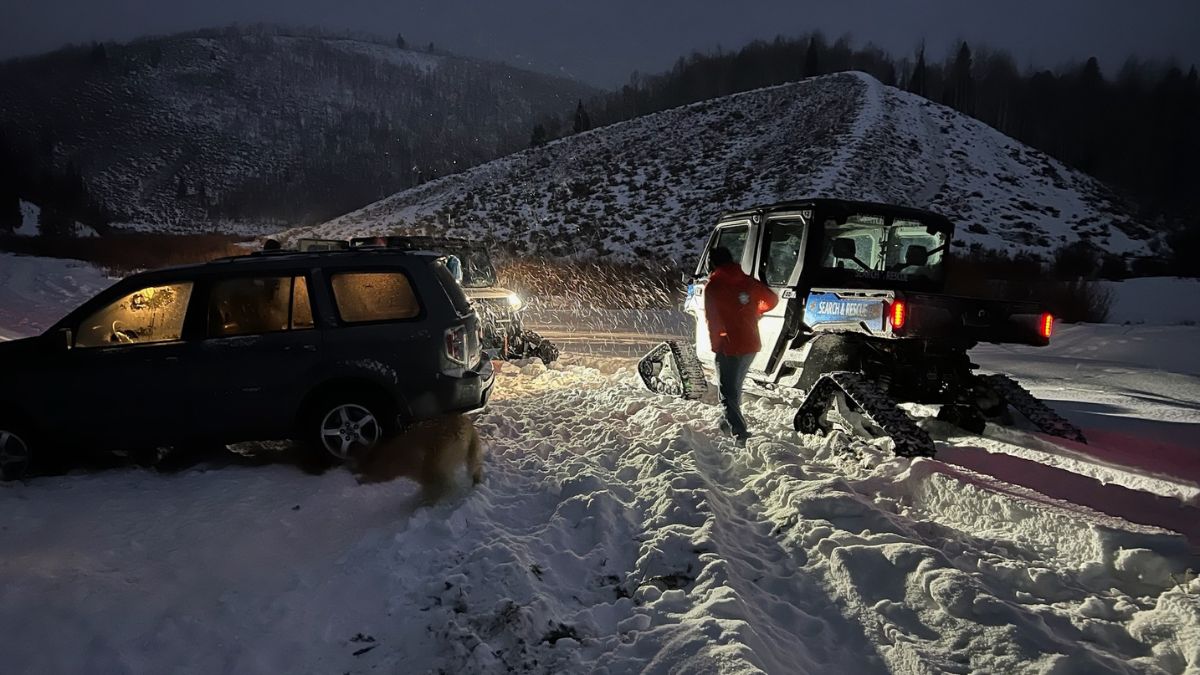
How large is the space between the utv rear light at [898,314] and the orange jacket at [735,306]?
1245mm

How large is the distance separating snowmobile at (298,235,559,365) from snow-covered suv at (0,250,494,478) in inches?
181

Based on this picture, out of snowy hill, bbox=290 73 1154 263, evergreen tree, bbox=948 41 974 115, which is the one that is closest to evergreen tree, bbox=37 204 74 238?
snowy hill, bbox=290 73 1154 263

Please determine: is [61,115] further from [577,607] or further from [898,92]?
[577,607]

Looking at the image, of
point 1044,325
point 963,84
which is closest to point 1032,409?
point 1044,325

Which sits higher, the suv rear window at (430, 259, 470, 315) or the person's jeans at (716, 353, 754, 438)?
the suv rear window at (430, 259, 470, 315)

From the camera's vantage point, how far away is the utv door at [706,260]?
7.84 m

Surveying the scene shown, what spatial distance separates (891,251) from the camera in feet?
24.3

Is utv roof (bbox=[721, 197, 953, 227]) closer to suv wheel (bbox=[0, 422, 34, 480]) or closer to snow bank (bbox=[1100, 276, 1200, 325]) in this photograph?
suv wheel (bbox=[0, 422, 34, 480])

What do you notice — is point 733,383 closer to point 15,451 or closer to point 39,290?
point 15,451

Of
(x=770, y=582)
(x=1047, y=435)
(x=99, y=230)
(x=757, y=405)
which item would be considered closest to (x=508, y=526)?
(x=770, y=582)

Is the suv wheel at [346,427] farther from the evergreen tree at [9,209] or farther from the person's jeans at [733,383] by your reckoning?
the evergreen tree at [9,209]

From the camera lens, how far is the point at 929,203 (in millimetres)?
44281

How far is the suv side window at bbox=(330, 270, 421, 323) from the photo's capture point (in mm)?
6121

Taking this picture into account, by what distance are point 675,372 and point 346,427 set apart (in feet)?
15.1
